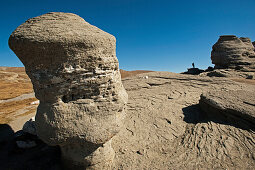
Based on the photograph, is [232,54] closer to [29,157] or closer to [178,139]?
[178,139]

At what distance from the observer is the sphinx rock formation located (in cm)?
263

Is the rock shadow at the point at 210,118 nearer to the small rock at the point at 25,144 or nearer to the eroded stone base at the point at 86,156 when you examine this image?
the eroded stone base at the point at 86,156

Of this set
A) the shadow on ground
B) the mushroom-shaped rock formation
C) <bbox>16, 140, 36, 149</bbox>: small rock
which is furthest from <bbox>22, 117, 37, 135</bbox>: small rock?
the mushroom-shaped rock formation

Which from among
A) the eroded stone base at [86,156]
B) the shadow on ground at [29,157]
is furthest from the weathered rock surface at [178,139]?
the eroded stone base at [86,156]

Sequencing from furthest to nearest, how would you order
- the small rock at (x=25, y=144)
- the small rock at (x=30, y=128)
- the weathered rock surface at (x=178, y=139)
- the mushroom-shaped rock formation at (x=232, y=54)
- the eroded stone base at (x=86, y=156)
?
the mushroom-shaped rock formation at (x=232, y=54), the small rock at (x=30, y=128), the small rock at (x=25, y=144), the weathered rock surface at (x=178, y=139), the eroded stone base at (x=86, y=156)

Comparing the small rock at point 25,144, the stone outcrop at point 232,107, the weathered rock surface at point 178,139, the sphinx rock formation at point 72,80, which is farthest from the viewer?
the small rock at point 25,144

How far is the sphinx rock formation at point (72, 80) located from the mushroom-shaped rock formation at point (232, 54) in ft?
46.0

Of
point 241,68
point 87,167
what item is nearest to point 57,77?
point 87,167

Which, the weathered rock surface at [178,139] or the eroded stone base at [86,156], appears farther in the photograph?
the weathered rock surface at [178,139]

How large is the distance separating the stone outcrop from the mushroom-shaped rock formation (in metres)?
9.83

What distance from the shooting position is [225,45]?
532 inches

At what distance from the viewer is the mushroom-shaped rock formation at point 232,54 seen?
42.3ft

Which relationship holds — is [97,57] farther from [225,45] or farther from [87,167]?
[225,45]

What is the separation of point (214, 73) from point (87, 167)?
11.7m
